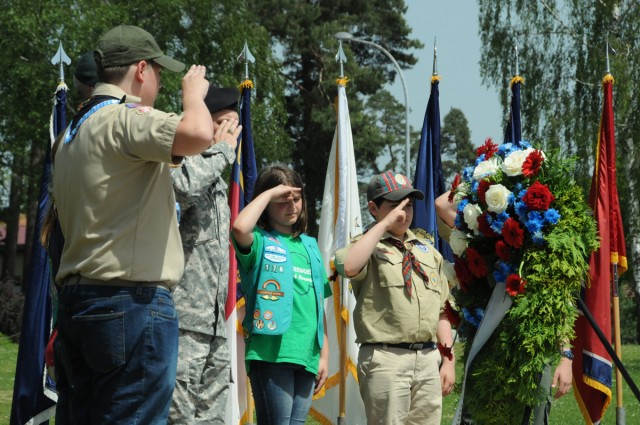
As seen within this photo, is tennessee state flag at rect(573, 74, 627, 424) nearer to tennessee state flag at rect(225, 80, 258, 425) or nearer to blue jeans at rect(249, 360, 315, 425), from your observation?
tennessee state flag at rect(225, 80, 258, 425)

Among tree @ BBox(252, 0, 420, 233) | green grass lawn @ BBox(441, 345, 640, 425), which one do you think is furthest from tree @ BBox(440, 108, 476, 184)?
green grass lawn @ BBox(441, 345, 640, 425)

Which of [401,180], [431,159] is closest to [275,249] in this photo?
[401,180]

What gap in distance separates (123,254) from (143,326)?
27 centimetres

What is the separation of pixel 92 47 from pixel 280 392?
16676 millimetres

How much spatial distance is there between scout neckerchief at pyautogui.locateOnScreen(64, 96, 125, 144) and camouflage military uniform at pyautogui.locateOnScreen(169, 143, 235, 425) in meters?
0.92

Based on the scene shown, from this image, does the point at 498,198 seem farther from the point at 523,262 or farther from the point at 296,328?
the point at 296,328

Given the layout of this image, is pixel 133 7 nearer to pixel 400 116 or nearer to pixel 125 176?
pixel 125 176

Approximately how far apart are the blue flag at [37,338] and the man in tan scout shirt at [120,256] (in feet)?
10.9

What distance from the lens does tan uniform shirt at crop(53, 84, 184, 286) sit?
336 centimetres

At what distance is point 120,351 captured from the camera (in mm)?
3285

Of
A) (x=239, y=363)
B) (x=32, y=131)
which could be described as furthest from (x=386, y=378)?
(x=32, y=131)

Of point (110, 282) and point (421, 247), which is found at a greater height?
point (421, 247)

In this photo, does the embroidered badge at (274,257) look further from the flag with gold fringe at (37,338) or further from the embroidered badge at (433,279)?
the flag with gold fringe at (37,338)

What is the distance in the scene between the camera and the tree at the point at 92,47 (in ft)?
65.6
